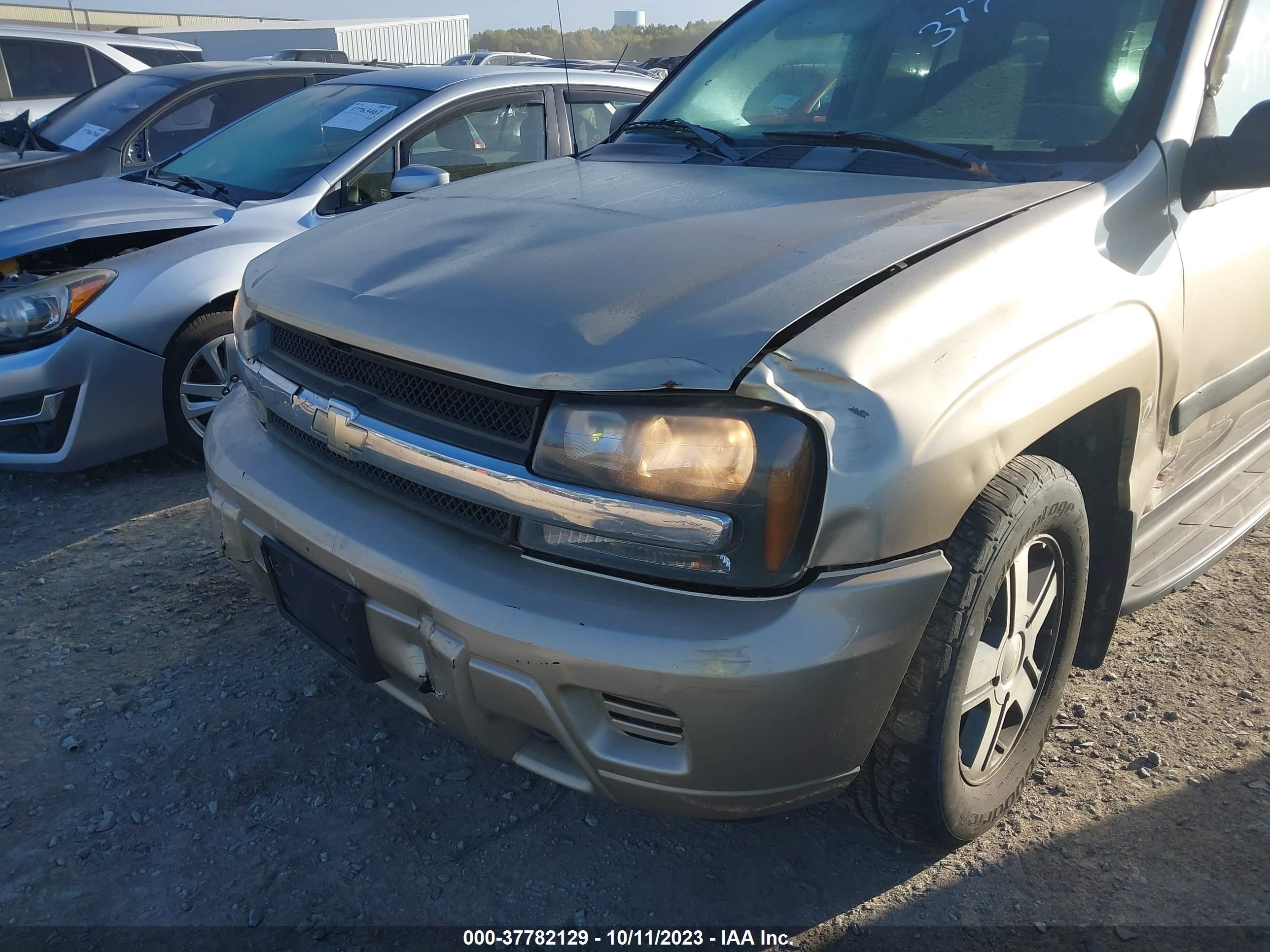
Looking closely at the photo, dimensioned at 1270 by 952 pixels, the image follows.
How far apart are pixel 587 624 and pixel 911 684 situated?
584 mm

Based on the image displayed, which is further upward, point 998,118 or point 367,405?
point 998,118

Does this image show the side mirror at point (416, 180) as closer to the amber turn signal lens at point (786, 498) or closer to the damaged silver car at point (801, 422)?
the damaged silver car at point (801, 422)

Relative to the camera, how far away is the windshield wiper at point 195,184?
167 inches

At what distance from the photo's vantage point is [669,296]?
5.42ft

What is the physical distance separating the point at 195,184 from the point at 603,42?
37750 mm

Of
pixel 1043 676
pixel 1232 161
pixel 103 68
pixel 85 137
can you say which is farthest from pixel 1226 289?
pixel 103 68

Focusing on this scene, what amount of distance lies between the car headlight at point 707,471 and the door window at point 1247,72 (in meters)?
1.53

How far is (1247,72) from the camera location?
232cm

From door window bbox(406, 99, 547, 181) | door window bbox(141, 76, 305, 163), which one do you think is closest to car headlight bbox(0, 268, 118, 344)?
door window bbox(406, 99, 547, 181)

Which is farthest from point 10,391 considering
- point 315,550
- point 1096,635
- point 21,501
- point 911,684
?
point 1096,635

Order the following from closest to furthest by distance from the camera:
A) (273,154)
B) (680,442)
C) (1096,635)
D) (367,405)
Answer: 1. (680,442)
2. (367,405)
3. (1096,635)
4. (273,154)

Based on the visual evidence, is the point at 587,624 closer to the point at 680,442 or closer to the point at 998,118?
the point at 680,442

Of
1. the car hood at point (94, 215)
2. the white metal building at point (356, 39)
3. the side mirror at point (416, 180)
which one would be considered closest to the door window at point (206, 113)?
the car hood at point (94, 215)

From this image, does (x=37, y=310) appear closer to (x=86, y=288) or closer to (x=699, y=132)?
(x=86, y=288)
